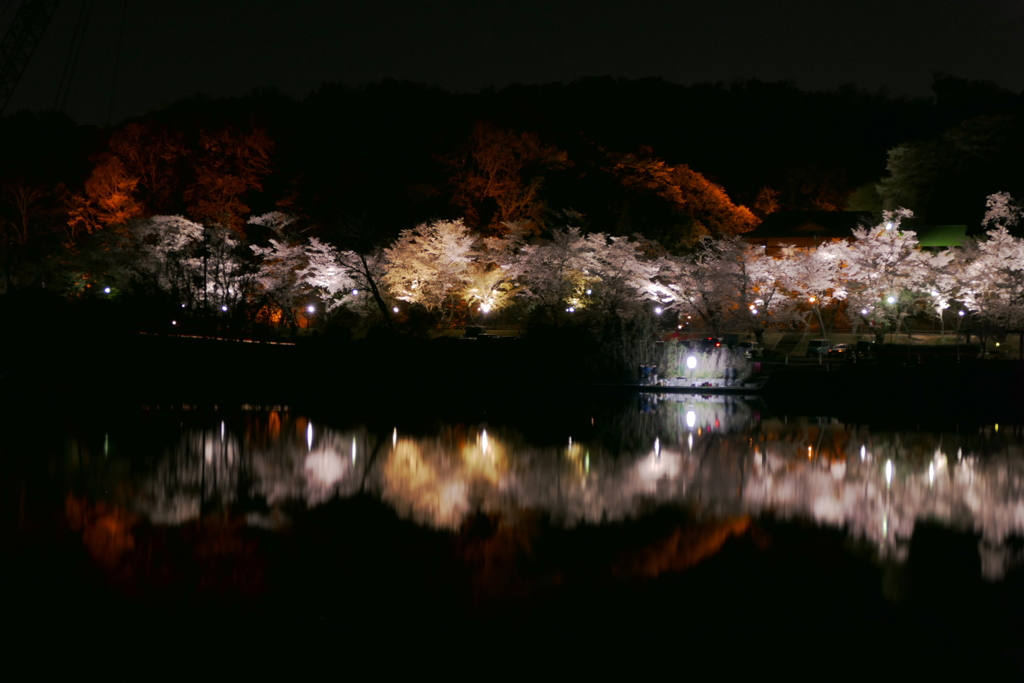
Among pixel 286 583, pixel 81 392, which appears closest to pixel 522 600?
pixel 286 583

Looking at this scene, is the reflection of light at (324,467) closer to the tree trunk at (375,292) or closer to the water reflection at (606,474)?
the water reflection at (606,474)

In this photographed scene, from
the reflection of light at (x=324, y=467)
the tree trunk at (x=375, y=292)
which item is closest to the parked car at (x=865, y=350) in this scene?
the tree trunk at (x=375, y=292)

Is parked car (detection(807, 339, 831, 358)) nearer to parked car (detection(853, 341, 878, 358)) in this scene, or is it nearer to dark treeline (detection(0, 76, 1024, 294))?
parked car (detection(853, 341, 878, 358))

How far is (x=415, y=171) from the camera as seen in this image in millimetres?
65125

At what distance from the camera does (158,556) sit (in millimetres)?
9398

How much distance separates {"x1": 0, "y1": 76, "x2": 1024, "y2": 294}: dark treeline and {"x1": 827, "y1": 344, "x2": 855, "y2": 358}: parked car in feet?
58.5

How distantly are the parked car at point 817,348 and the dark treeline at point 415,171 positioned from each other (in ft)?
50.1

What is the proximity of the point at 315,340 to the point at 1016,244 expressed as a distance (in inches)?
1355

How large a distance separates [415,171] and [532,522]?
184 ft

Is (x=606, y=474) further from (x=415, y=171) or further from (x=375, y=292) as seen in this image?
(x=415, y=171)

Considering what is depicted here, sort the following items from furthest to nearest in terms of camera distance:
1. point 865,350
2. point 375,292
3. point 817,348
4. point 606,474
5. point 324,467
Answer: point 375,292
point 817,348
point 865,350
point 324,467
point 606,474

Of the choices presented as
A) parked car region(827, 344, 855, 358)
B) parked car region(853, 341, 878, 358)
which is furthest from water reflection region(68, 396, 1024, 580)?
parked car region(827, 344, 855, 358)

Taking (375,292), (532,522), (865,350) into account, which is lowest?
(532,522)

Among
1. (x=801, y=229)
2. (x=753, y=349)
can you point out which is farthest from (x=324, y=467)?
(x=801, y=229)
